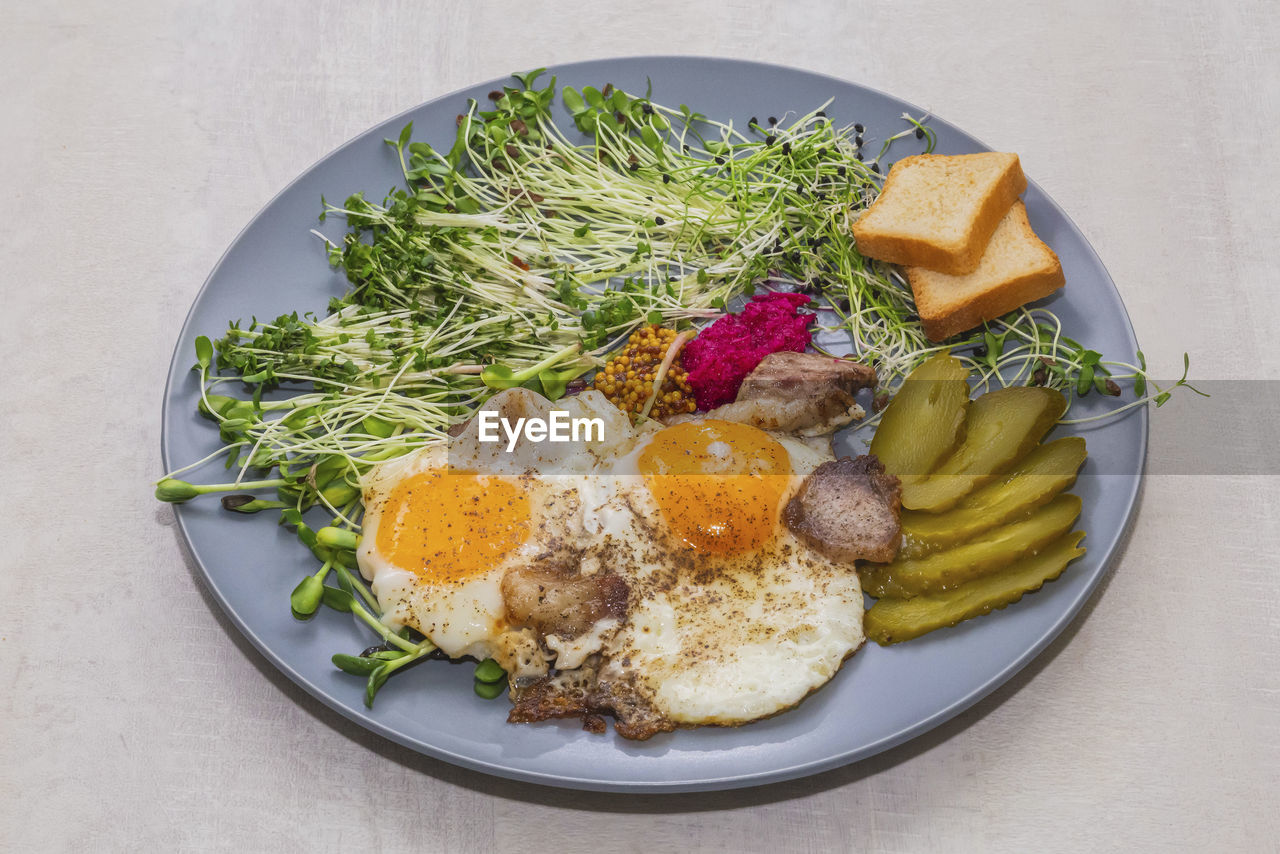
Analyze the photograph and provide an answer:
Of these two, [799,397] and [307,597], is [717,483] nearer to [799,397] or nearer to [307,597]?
[799,397]

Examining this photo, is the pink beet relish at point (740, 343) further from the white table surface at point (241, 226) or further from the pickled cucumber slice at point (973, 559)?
the white table surface at point (241, 226)

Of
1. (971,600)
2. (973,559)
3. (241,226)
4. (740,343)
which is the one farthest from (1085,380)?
(241,226)

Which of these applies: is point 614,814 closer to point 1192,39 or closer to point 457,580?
point 457,580

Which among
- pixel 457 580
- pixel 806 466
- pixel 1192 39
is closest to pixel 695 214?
pixel 806 466

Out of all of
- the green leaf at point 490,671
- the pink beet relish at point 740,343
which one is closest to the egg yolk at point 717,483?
the pink beet relish at point 740,343

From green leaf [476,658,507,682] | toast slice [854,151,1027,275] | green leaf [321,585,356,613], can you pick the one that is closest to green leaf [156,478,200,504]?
Result: green leaf [321,585,356,613]
